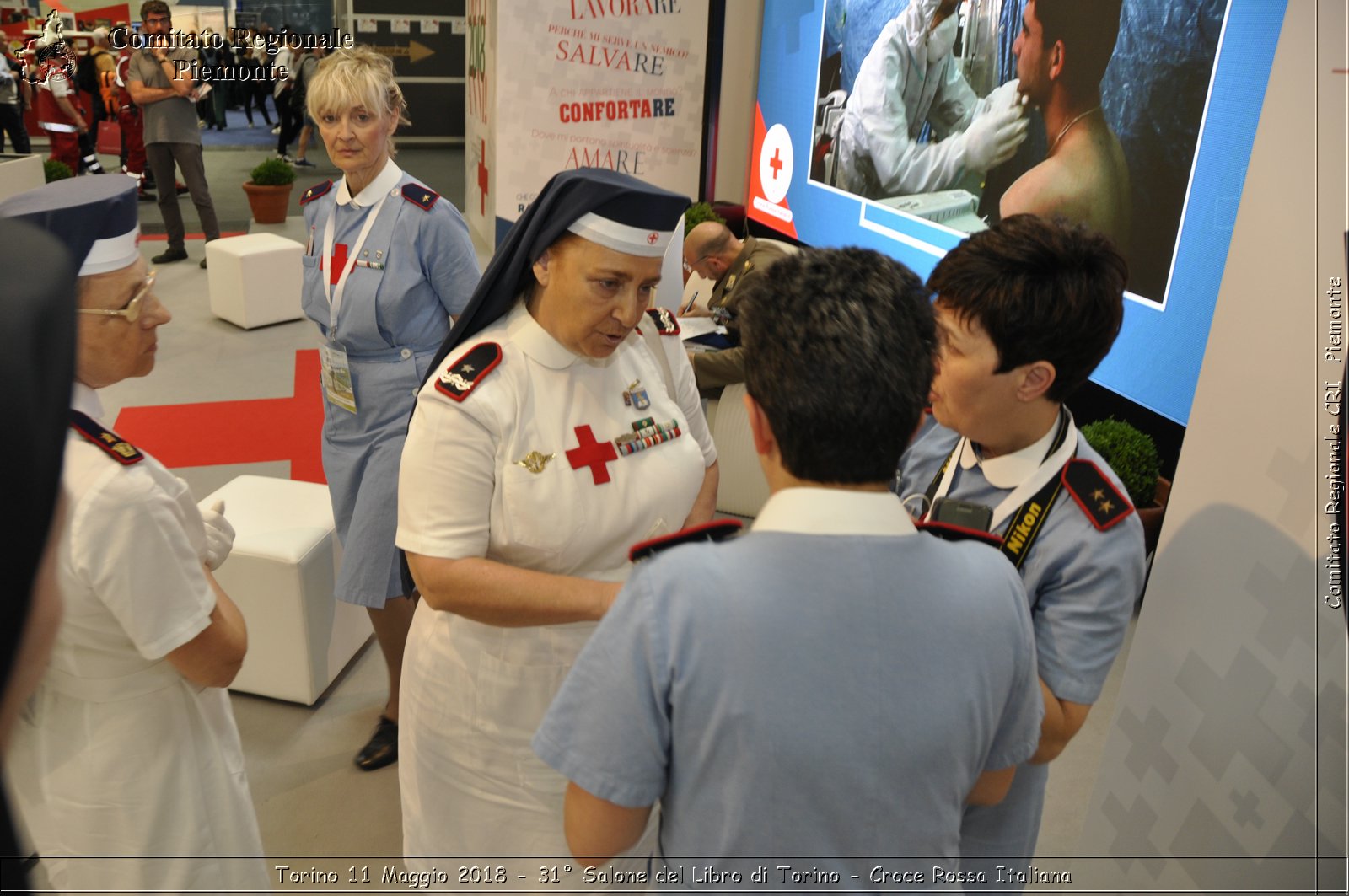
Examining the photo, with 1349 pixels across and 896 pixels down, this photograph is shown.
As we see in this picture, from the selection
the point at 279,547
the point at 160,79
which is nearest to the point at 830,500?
the point at 279,547

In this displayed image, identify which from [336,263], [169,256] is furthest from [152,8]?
[336,263]

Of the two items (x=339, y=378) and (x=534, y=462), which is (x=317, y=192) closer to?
(x=339, y=378)

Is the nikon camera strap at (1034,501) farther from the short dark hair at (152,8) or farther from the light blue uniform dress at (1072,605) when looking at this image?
the short dark hair at (152,8)

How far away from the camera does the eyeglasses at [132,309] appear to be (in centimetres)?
172

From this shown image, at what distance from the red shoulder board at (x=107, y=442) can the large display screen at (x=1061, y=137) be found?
2414mm

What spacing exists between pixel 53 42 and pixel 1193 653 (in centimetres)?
1364

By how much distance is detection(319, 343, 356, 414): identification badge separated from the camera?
298 centimetres

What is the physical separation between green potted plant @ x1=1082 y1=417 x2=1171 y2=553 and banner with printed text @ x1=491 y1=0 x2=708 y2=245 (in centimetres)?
347

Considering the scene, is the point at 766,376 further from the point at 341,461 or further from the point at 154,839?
the point at 341,461

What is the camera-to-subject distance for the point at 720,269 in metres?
4.94

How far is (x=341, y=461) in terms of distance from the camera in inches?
119

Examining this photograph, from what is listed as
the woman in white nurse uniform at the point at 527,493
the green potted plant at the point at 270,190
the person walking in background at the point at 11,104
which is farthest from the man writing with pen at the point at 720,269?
the person walking in background at the point at 11,104

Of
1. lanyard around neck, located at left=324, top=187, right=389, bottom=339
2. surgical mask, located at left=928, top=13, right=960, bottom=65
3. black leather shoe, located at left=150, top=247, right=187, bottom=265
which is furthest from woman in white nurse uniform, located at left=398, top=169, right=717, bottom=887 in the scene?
black leather shoe, located at left=150, top=247, right=187, bottom=265

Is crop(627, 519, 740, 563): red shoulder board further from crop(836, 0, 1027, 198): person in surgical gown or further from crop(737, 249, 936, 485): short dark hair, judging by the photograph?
crop(836, 0, 1027, 198): person in surgical gown
